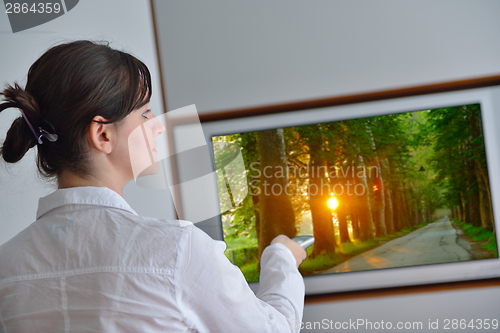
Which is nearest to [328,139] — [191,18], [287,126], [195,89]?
[287,126]

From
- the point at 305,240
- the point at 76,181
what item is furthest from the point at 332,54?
the point at 76,181

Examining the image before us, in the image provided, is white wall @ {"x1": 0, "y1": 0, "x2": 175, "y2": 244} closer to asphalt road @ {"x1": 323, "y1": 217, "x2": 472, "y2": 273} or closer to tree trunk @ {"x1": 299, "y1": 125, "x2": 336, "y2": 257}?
tree trunk @ {"x1": 299, "y1": 125, "x2": 336, "y2": 257}

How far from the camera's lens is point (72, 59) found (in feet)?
1.40

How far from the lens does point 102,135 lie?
18.1 inches

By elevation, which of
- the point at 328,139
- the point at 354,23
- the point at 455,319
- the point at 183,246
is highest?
the point at 354,23

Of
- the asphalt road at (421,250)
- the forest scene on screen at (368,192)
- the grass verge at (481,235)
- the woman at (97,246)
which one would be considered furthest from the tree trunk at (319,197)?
the woman at (97,246)

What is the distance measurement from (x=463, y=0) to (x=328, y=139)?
56cm

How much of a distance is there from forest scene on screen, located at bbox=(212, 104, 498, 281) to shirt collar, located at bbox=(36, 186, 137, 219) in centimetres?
51

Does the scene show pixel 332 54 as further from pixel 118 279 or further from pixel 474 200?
pixel 118 279

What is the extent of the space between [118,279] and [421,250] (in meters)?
0.83

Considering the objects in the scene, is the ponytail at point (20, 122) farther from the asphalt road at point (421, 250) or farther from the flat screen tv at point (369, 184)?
the asphalt road at point (421, 250)

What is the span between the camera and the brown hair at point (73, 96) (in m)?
0.43

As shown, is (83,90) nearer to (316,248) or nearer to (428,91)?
(316,248)

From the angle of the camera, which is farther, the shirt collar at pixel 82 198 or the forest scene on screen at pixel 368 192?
the forest scene on screen at pixel 368 192
